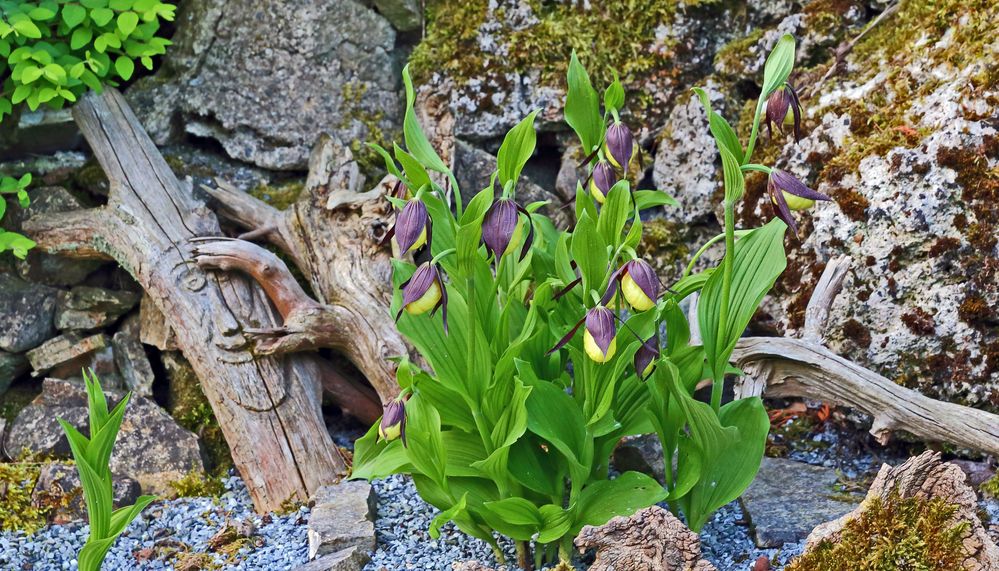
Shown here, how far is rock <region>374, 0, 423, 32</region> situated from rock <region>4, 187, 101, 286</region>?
1694 millimetres

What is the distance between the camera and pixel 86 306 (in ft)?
12.9

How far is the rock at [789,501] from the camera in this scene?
9.20 feet

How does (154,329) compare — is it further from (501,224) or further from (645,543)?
(645,543)

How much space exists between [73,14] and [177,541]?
2.13m

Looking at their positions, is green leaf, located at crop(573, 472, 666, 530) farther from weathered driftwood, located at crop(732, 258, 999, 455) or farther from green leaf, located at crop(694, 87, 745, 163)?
green leaf, located at crop(694, 87, 745, 163)

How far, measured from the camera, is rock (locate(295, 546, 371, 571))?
8.79 feet

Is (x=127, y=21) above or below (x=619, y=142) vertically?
above

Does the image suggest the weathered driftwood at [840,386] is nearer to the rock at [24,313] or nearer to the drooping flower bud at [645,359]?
the drooping flower bud at [645,359]

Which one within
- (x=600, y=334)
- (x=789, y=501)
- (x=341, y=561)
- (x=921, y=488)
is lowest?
(x=789, y=501)

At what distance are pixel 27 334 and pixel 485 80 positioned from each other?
2.35 metres

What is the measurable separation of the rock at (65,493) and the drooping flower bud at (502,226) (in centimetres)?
206

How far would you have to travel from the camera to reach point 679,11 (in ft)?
13.1

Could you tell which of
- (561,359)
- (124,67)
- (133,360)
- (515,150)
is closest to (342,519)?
(561,359)

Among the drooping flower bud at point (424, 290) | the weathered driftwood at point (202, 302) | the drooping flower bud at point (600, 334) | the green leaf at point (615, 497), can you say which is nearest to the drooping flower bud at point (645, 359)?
the drooping flower bud at point (600, 334)
